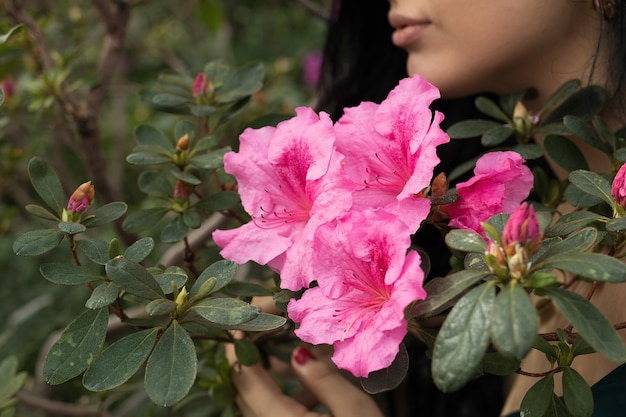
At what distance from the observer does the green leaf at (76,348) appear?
1.02 m

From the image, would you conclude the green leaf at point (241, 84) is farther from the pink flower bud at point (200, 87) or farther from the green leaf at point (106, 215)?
the green leaf at point (106, 215)

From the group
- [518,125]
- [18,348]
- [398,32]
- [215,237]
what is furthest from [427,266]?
[18,348]

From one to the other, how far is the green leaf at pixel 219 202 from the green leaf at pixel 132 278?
0.29 m

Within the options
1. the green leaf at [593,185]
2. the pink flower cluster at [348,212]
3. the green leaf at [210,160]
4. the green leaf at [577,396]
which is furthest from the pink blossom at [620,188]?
the green leaf at [210,160]

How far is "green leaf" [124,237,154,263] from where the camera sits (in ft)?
3.51

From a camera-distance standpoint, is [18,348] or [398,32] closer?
[398,32]

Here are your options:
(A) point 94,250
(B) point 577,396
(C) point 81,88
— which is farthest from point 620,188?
(C) point 81,88

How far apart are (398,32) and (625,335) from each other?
645 mm

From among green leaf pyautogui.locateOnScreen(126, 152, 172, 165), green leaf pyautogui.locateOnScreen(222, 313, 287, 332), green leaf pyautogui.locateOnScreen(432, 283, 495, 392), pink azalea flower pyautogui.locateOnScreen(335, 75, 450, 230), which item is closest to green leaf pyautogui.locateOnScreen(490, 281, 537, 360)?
green leaf pyautogui.locateOnScreen(432, 283, 495, 392)

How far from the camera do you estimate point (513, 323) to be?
79cm

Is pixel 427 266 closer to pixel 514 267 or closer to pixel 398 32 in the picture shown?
pixel 514 267

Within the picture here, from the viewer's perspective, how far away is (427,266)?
103cm

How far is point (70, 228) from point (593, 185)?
2.33 feet

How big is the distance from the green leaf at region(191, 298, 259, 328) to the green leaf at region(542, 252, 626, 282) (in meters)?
0.36
